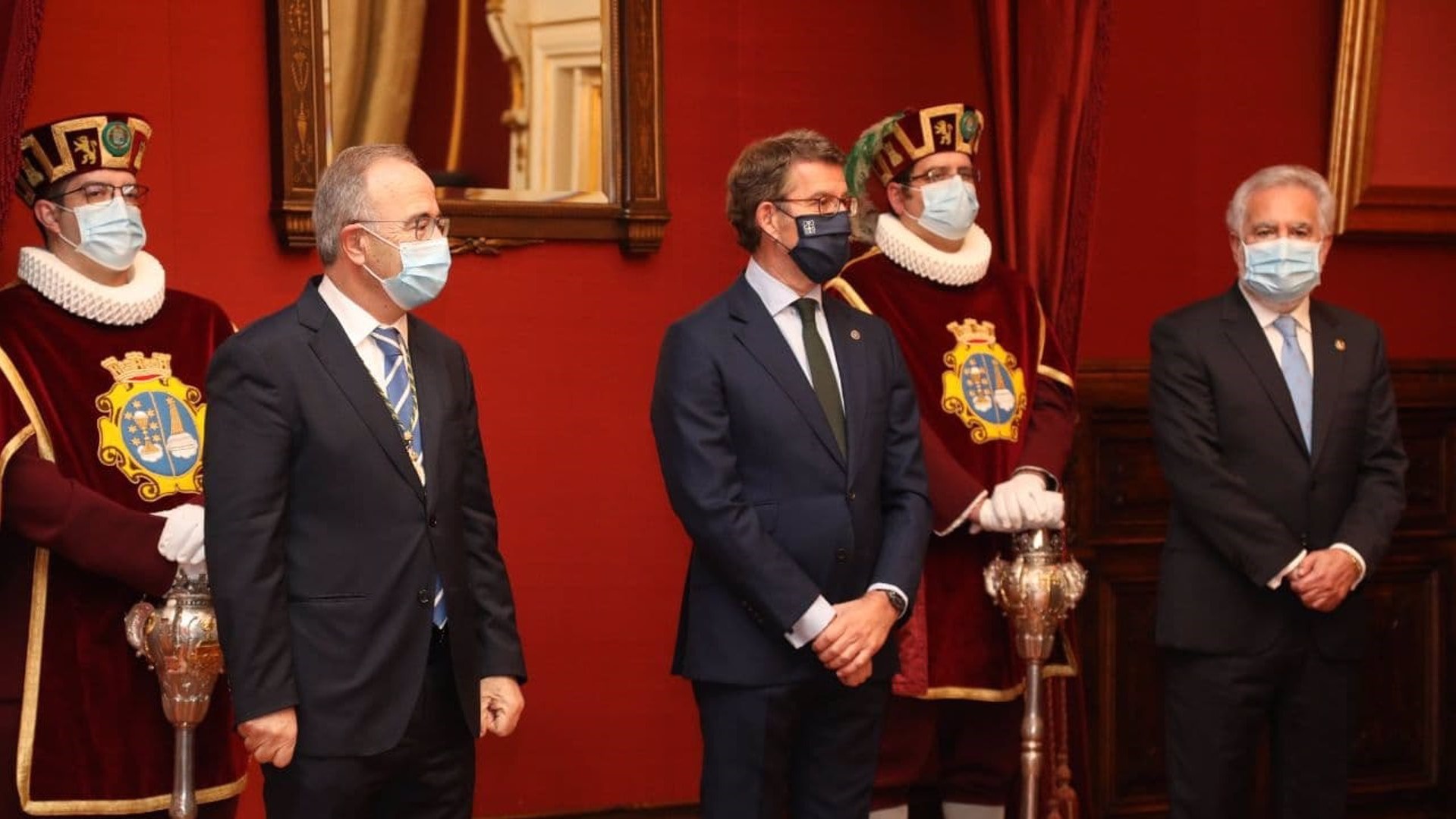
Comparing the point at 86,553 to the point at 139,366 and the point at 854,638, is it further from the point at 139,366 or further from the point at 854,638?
the point at 854,638

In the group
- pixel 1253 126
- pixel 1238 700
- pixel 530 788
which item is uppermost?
pixel 1253 126

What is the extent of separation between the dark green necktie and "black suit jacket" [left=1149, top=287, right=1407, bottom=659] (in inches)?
36.2

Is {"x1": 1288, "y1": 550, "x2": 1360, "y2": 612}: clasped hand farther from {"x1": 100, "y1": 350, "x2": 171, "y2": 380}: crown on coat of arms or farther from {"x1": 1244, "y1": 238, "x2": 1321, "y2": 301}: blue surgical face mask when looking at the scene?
{"x1": 100, "y1": 350, "x2": 171, "y2": 380}: crown on coat of arms

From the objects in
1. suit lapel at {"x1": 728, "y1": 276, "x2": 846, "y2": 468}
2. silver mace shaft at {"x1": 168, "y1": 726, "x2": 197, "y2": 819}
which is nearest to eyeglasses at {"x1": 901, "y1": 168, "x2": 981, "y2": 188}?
suit lapel at {"x1": 728, "y1": 276, "x2": 846, "y2": 468}

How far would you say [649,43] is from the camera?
4488 mm

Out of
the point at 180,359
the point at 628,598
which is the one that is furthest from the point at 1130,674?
the point at 180,359

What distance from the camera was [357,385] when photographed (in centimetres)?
279

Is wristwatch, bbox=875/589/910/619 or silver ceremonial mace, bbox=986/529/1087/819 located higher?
wristwatch, bbox=875/589/910/619

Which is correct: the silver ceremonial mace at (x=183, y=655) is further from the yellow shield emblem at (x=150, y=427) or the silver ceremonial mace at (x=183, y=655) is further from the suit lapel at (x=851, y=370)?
the suit lapel at (x=851, y=370)

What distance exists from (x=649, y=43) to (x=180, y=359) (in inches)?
60.3

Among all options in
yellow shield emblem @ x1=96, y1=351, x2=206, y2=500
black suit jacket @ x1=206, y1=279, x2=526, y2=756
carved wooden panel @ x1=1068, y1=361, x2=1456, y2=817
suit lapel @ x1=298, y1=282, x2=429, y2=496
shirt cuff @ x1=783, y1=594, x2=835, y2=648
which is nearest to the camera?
black suit jacket @ x1=206, y1=279, x2=526, y2=756

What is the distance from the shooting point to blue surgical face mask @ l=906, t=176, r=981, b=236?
398 cm

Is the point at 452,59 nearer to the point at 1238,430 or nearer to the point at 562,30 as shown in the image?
the point at 562,30

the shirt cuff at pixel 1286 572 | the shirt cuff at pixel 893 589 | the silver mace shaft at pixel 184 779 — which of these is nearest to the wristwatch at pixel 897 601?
the shirt cuff at pixel 893 589
